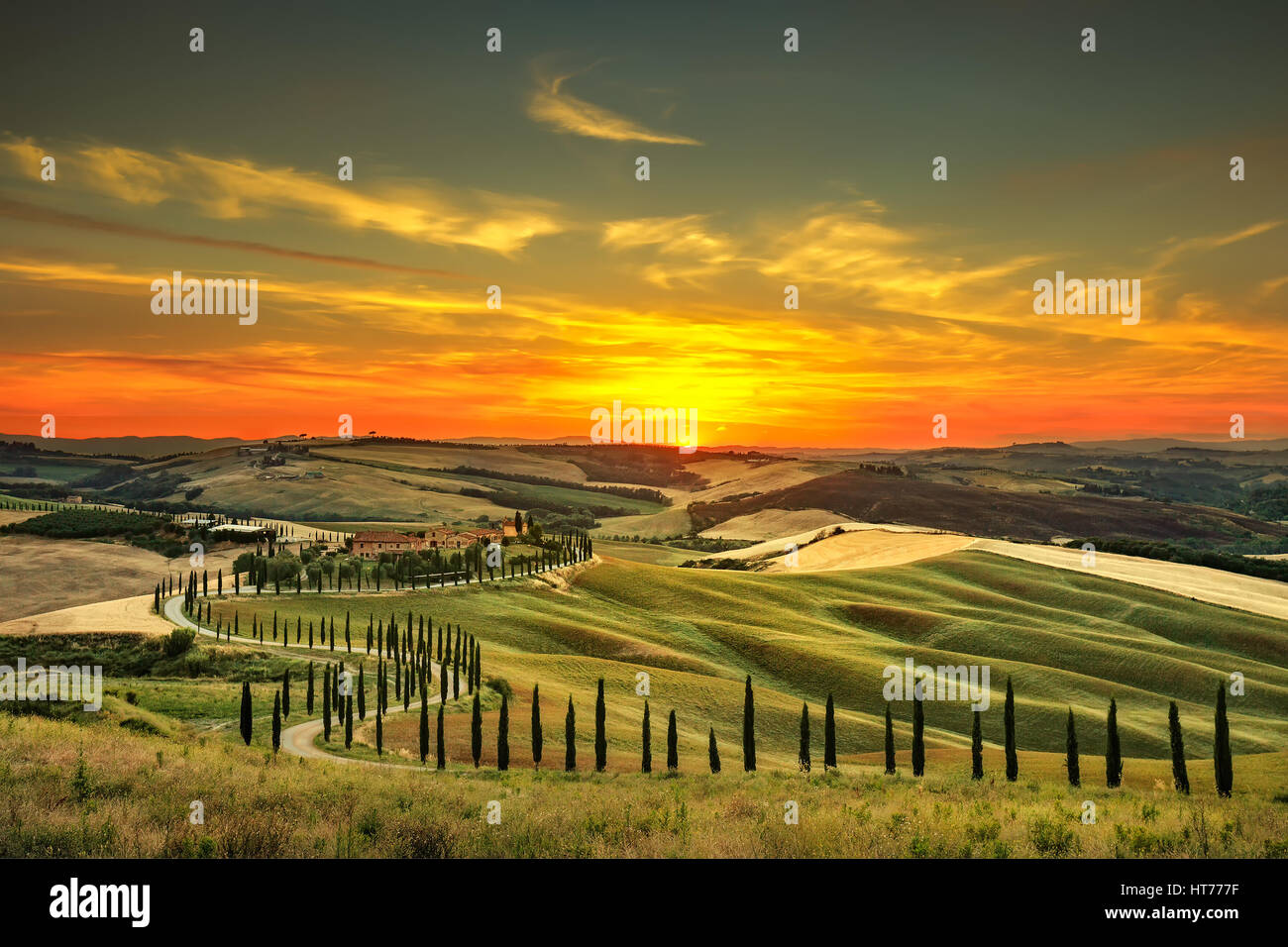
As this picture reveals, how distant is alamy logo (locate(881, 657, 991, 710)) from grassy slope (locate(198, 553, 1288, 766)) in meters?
1.43

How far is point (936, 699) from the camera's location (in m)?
82.9

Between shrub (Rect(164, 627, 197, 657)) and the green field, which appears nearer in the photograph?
the green field

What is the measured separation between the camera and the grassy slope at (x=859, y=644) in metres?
73.9

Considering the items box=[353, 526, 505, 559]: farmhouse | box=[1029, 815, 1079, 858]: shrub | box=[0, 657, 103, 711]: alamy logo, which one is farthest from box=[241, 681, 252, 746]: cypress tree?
box=[353, 526, 505, 559]: farmhouse

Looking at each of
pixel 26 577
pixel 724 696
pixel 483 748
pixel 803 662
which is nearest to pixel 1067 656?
pixel 803 662

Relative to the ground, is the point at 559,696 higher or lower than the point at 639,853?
lower

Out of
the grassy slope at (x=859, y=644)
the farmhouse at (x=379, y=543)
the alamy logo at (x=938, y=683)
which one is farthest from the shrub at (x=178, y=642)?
the farmhouse at (x=379, y=543)

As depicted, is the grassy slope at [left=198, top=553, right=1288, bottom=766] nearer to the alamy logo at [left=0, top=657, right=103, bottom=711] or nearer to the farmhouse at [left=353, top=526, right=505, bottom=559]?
the alamy logo at [left=0, top=657, right=103, bottom=711]

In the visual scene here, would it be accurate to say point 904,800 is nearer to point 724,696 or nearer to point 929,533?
point 724,696
